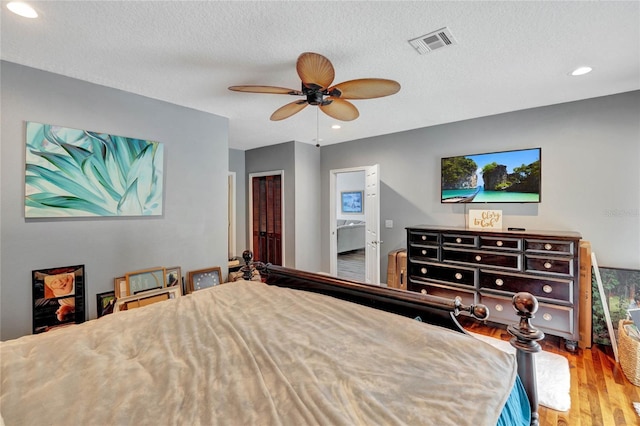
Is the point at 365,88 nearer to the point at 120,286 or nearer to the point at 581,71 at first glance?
the point at 581,71

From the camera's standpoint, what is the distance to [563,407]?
201 centimetres

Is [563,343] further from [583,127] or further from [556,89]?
[556,89]

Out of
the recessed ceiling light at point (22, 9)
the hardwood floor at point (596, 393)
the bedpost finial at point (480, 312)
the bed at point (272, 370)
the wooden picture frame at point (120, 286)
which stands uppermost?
the recessed ceiling light at point (22, 9)

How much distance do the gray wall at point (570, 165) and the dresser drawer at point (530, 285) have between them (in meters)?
0.65

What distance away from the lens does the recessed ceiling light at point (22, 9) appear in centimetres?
161

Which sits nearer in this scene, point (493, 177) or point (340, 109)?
point (340, 109)

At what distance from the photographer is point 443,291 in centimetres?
346

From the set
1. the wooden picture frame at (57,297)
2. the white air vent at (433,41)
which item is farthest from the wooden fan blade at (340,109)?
the wooden picture frame at (57,297)

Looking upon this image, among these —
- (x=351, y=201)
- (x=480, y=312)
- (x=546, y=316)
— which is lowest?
(x=546, y=316)

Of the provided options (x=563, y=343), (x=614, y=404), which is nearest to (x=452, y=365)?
(x=614, y=404)

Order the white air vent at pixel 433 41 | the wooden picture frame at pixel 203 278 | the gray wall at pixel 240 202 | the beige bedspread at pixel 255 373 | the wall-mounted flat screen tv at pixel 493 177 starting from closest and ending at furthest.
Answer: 1. the beige bedspread at pixel 255 373
2. the white air vent at pixel 433 41
3. the wooden picture frame at pixel 203 278
4. the wall-mounted flat screen tv at pixel 493 177
5. the gray wall at pixel 240 202

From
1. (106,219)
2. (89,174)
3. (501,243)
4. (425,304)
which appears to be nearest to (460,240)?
(501,243)

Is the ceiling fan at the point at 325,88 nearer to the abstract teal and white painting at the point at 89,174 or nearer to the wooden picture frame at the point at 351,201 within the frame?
the abstract teal and white painting at the point at 89,174

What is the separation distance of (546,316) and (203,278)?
3.71 metres
